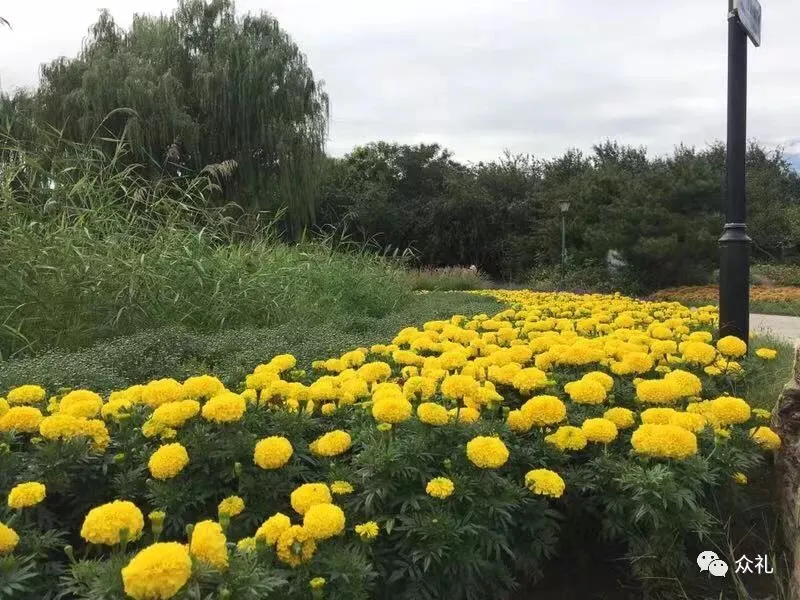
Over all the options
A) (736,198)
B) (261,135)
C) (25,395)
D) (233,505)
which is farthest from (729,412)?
(261,135)

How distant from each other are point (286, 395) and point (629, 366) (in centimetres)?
125

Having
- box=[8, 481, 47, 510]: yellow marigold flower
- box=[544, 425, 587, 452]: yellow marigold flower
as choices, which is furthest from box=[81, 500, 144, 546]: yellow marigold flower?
box=[544, 425, 587, 452]: yellow marigold flower

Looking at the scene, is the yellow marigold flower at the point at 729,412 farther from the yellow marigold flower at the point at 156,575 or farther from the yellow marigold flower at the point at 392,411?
the yellow marigold flower at the point at 156,575

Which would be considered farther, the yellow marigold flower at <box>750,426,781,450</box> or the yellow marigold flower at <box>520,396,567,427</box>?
A: the yellow marigold flower at <box>750,426,781,450</box>

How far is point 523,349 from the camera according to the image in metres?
2.55

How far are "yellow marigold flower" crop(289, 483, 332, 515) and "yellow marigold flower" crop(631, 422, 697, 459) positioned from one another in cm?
79

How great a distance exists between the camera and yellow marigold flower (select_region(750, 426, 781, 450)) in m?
1.90

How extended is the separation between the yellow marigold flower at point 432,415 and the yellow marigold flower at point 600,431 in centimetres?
40

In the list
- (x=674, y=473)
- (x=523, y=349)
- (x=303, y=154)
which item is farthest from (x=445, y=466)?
(x=303, y=154)

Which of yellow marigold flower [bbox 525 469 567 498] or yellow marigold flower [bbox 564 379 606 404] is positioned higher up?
yellow marigold flower [bbox 564 379 606 404]

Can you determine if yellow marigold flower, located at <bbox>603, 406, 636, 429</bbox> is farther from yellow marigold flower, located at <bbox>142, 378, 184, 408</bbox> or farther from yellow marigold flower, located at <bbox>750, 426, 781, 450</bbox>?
yellow marigold flower, located at <bbox>142, 378, 184, 408</bbox>

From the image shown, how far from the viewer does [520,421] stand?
180cm

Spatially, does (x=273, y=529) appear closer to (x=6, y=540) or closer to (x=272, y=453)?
(x=272, y=453)

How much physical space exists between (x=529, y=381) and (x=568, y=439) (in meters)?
0.36
